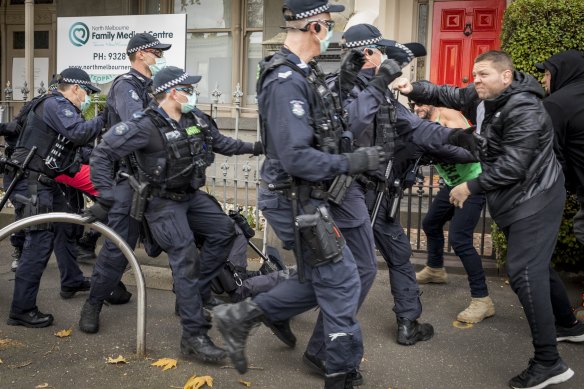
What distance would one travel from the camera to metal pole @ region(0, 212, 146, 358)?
3.95 metres

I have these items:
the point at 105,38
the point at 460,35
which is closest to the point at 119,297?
the point at 105,38

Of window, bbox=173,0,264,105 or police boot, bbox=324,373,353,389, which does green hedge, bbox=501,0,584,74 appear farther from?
window, bbox=173,0,264,105

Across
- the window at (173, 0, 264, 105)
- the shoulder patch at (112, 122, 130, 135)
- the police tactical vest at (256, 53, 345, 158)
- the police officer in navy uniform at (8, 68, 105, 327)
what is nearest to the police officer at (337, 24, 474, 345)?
the police tactical vest at (256, 53, 345, 158)

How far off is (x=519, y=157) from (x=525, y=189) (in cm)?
21

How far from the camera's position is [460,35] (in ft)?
33.3

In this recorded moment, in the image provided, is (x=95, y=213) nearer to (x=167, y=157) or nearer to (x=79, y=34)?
(x=167, y=157)

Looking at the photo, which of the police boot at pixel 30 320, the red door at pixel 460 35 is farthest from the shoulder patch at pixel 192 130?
the red door at pixel 460 35

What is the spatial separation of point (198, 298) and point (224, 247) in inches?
19.0

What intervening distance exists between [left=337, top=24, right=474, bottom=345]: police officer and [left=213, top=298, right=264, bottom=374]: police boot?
3.78 feet

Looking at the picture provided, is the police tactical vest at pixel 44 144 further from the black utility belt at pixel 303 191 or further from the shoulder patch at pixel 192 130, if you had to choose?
the black utility belt at pixel 303 191

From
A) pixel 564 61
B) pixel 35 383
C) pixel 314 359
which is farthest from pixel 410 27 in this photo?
pixel 35 383

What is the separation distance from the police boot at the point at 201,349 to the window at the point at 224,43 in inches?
282

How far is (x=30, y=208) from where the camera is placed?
17.4ft

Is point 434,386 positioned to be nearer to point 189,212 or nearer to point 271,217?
point 271,217
